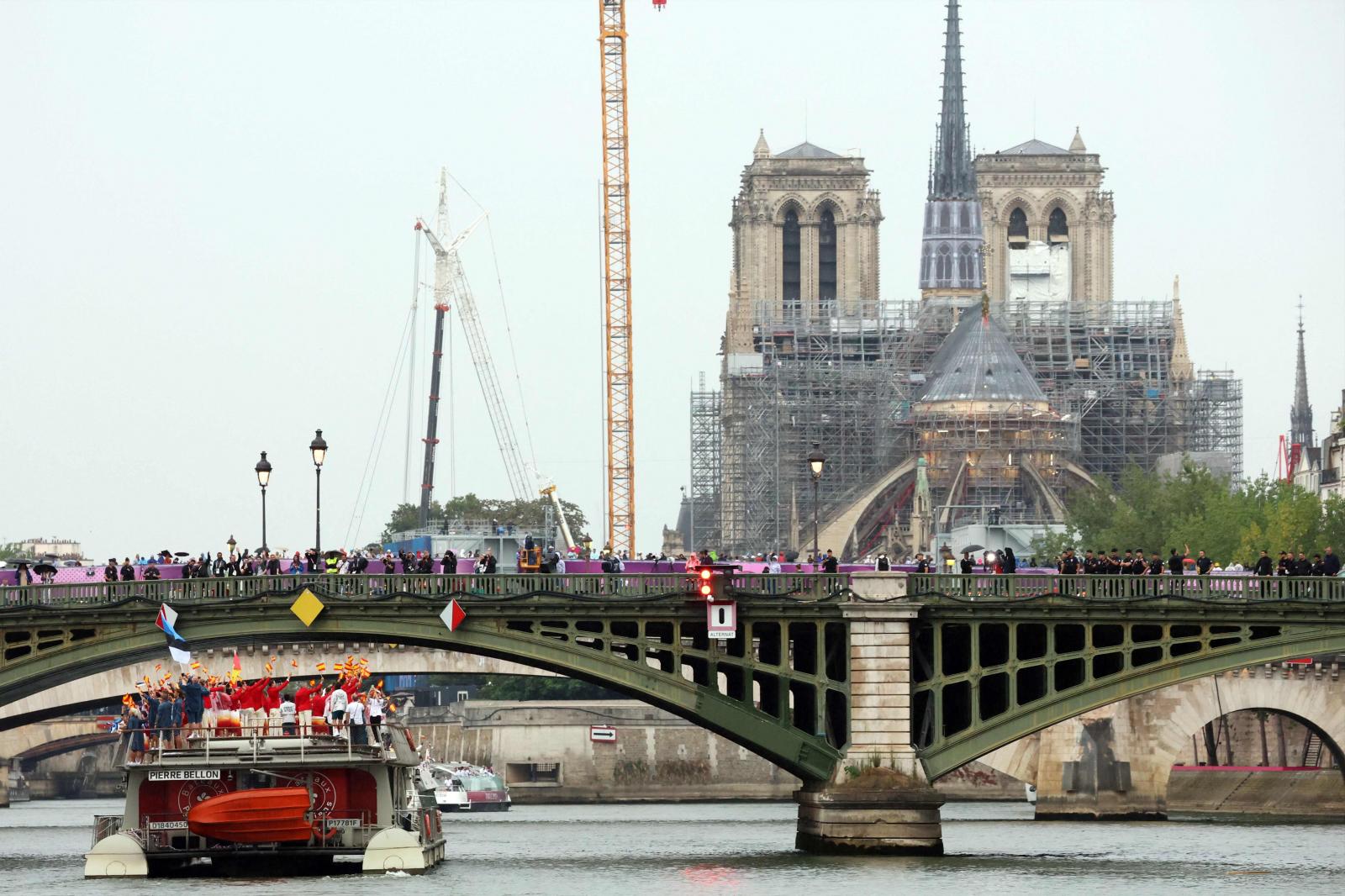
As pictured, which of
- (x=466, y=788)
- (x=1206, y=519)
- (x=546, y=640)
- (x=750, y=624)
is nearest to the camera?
(x=546, y=640)

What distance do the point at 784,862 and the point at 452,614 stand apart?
34.5 ft

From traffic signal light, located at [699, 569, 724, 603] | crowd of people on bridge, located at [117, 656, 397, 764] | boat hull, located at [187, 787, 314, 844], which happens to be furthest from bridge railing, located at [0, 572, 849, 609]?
boat hull, located at [187, 787, 314, 844]

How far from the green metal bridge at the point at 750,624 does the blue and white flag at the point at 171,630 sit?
0.54 metres

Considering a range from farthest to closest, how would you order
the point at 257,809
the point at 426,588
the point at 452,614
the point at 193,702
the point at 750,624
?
the point at 750,624 < the point at 426,588 < the point at 452,614 < the point at 193,702 < the point at 257,809

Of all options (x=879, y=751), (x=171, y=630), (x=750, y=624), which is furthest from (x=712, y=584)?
(x=171, y=630)

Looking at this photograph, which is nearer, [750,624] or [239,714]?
[239,714]

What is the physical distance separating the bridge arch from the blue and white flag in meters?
0.54

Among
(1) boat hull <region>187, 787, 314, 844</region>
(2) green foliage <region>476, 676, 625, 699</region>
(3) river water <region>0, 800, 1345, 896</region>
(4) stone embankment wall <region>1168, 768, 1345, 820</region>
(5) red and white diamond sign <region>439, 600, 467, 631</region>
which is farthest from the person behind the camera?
(2) green foliage <region>476, 676, 625, 699</region>

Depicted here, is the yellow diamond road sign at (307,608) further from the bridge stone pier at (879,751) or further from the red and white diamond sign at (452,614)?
the bridge stone pier at (879,751)

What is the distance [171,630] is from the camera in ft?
238

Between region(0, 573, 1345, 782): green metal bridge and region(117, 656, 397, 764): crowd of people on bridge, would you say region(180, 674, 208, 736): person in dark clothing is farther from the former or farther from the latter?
region(0, 573, 1345, 782): green metal bridge

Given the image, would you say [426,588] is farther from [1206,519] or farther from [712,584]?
[1206,519]

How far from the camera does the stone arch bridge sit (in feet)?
243

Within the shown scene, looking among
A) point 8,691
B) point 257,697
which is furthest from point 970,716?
point 8,691
